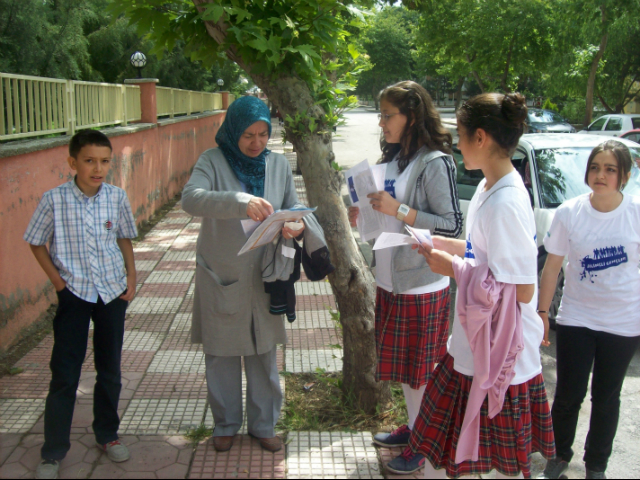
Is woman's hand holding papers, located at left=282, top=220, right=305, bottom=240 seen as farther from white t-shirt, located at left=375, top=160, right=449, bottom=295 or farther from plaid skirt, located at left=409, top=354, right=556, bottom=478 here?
plaid skirt, located at left=409, top=354, right=556, bottom=478

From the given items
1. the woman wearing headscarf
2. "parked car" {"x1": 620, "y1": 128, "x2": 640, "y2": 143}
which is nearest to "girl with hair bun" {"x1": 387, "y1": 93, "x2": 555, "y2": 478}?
the woman wearing headscarf

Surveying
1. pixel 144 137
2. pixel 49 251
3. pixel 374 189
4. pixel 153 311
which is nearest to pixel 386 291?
pixel 374 189

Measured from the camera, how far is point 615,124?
18516 mm

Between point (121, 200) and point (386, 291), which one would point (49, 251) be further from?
point (386, 291)

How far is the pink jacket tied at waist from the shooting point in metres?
2.17

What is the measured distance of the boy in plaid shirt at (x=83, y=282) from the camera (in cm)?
292

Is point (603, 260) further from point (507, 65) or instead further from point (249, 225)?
point (507, 65)

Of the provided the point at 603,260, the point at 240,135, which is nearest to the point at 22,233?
the point at 240,135

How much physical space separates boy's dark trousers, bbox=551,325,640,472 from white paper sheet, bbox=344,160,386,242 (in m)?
1.07

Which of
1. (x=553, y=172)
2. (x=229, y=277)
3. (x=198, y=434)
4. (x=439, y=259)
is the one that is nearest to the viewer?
(x=439, y=259)

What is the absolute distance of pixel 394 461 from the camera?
3045 mm

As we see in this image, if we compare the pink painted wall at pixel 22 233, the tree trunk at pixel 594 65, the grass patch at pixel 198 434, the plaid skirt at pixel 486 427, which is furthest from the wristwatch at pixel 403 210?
the tree trunk at pixel 594 65

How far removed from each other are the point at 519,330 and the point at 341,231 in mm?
1449

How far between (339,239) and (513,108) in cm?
149
